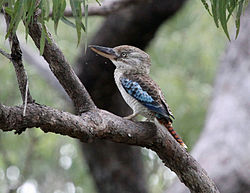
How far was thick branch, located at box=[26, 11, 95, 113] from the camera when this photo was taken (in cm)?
305

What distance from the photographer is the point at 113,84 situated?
22.7 feet

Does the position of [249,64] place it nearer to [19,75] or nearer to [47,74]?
[47,74]

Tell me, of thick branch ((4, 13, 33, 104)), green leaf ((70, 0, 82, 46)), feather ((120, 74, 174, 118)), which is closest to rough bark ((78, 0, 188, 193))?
feather ((120, 74, 174, 118))

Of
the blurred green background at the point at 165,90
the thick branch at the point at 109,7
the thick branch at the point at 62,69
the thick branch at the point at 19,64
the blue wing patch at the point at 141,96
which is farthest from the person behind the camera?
the blurred green background at the point at 165,90

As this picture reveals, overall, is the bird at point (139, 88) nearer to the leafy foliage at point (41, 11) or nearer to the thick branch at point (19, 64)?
the thick branch at point (19, 64)

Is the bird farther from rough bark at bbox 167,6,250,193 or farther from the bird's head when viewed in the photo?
rough bark at bbox 167,6,250,193

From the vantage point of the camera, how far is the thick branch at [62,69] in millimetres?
3053

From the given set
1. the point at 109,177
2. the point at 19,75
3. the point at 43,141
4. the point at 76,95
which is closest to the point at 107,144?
the point at 109,177

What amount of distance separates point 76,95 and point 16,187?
466 cm

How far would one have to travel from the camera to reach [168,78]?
307 inches

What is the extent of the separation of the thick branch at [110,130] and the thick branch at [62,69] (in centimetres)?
12

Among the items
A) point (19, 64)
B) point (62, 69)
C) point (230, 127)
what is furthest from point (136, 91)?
point (230, 127)

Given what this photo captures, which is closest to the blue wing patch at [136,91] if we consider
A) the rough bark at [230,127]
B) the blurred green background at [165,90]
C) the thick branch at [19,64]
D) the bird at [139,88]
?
the bird at [139,88]

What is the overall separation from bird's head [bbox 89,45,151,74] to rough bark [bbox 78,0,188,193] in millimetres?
2319
